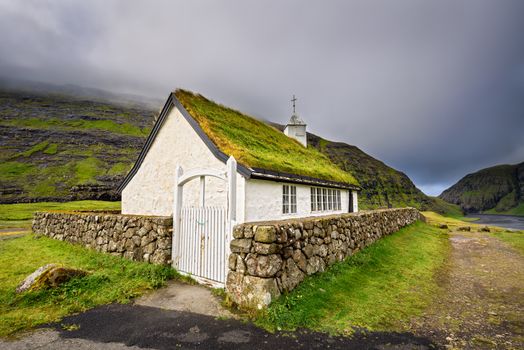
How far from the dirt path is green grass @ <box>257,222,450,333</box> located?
1.18 feet

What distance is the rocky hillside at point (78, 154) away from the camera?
57.1 m

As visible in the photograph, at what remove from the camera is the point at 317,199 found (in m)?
13.9

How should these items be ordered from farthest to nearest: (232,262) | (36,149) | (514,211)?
1. (514,211)
2. (36,149)
3. (232,262)

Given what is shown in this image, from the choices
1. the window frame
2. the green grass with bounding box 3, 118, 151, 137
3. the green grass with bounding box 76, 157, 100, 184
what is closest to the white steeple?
the window frame

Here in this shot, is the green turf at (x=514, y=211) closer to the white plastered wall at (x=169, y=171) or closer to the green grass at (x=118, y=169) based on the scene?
the green grass at (x=118, y=169)

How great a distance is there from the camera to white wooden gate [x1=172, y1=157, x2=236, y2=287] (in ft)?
19.6

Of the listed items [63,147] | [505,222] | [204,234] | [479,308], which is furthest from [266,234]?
[505,222]

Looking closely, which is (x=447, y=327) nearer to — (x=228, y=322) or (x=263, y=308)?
(x=263, y=308)

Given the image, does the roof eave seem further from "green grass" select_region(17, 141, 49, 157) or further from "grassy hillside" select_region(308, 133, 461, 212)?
"green grass" select_region(17, 141, 49, 157)

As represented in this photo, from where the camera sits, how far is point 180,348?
3.73 metres

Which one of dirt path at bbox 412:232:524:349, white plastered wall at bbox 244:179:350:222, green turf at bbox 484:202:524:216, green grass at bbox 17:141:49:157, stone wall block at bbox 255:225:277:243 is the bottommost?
green turf at bbox 484:202:524:216

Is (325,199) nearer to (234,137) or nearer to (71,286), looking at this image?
(234,137)

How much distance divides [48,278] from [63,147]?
307 ft

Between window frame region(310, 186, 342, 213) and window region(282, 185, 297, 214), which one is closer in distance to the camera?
window region(282, 185, 297, 214)
